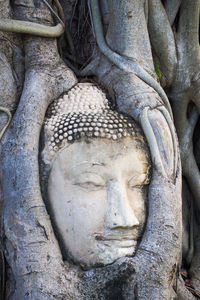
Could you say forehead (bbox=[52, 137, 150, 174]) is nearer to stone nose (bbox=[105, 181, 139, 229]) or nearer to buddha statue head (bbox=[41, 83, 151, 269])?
buddha statue head (bbox=[41, 83, 151, 269])

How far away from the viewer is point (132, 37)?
234 centimetres

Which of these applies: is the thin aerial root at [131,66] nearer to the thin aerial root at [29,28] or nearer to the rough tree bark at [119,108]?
the rough tree bark at [119,108]

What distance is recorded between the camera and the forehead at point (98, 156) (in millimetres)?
1921

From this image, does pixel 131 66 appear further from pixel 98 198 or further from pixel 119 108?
pixel 98 198

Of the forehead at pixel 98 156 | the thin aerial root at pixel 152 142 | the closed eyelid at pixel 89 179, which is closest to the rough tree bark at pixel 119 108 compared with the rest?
the thin aerial root at pixel 152 142

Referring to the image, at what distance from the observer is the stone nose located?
1826 millimetres

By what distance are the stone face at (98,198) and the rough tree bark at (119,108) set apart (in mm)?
64

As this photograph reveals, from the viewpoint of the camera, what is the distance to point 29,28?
2305mm

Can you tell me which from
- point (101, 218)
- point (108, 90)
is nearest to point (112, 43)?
point (108, 90)

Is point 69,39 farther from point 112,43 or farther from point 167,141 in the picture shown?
point 167,141

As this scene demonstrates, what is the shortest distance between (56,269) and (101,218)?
31 cm

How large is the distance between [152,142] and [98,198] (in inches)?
16.5

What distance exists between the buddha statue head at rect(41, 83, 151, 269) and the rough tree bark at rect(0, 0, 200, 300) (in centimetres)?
6

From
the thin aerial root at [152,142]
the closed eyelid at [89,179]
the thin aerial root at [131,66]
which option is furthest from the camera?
the thin aerial root at [131,66]
